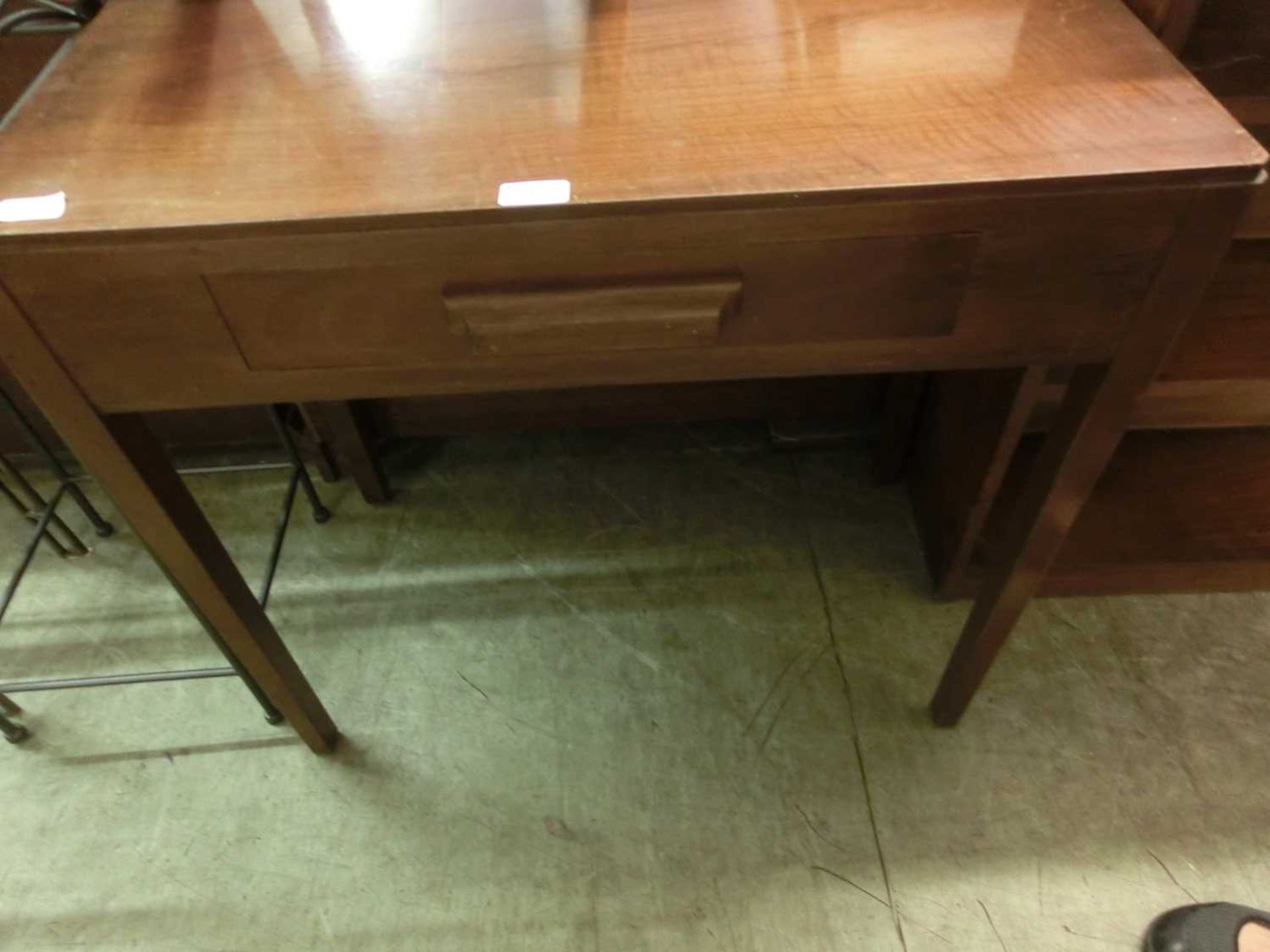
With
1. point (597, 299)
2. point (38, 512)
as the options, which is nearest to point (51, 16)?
point (597, 299)

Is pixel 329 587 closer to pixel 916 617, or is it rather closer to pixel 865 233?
pixel 916 617

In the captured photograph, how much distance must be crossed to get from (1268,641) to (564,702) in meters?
Answer: 0.98

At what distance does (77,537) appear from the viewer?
142cm

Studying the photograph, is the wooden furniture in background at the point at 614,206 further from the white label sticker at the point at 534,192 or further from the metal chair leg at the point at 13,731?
the metal chair leg at the point at 13,731

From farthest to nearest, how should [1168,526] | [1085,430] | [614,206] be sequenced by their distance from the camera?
[1168,526]
[1085,430]
[614,206]

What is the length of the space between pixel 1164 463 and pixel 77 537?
5.54 feet

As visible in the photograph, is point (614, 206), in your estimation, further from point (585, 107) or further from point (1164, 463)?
point (1164, 463)

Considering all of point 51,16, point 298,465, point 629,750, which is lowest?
point 629,750

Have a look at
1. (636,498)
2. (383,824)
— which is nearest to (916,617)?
(636,498)

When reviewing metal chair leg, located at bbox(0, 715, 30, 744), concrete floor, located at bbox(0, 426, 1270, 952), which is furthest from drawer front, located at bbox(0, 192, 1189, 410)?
metal chair leg, located at bbox(0, 715, 30, 744)

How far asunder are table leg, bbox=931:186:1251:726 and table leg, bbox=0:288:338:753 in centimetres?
80

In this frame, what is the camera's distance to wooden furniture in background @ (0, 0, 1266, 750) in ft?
2.02

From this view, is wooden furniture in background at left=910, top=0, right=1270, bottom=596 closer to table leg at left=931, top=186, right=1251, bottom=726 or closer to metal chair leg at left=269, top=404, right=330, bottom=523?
table leg at left=931, top=186, right=1251, bottom=726

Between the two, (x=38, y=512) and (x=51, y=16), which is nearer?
(x=51, y=16)
